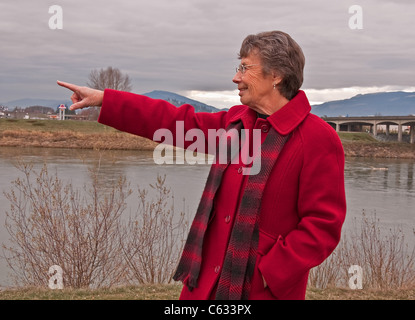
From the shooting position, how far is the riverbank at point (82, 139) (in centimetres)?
3117

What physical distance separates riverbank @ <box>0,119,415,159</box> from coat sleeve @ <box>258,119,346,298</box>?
24199 mm

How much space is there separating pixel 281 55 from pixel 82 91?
2.89 feet

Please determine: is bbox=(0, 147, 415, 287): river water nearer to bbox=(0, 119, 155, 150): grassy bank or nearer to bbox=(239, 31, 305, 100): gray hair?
bbox=(0, 119, 155, 150): grassy bank

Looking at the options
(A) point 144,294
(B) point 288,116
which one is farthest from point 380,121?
(B) point 288,116

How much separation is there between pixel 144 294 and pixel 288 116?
3.81m

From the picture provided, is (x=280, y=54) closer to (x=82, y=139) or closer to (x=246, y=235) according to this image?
(x=246, y=235)

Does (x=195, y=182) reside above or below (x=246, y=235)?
below

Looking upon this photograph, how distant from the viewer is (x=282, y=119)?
2.14 metres

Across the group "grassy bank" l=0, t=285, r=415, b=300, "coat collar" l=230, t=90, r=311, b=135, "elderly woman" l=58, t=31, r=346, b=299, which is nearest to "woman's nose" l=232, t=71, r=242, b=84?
"elderly woman" l=58, t=31, r=346, b=299

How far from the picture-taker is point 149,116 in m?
2.31

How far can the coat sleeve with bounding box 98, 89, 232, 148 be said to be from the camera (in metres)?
2.28

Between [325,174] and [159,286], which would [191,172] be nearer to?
[159,286]

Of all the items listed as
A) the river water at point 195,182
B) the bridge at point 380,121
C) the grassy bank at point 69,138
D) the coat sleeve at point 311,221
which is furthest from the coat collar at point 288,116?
the bridge at point 380,121

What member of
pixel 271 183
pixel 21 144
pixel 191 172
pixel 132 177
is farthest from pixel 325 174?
pixel 21 144
